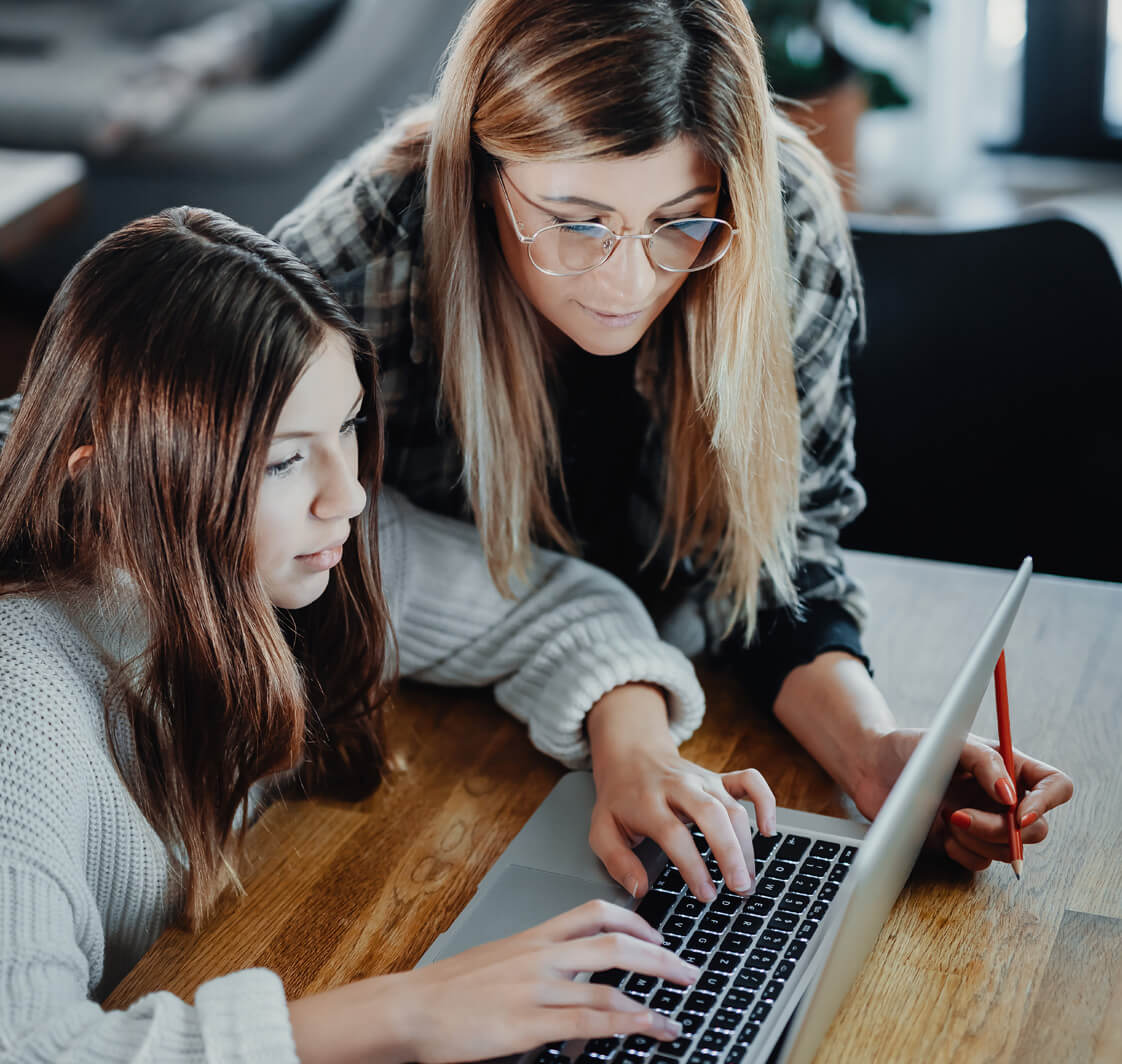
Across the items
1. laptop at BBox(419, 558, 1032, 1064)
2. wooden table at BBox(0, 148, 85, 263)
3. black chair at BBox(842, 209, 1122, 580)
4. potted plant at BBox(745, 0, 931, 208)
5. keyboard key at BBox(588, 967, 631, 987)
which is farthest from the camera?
potted plant at BBox(745, 0, 931, 208)

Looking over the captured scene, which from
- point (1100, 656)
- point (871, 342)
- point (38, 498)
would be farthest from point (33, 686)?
point (871, 342)

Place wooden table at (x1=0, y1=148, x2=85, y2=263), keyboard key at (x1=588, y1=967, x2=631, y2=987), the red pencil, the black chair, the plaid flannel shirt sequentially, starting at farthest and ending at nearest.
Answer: wooden table at (x1=0, y1=148, x2=85, y2=263) < the black chair < the plaid flannel shirt < the red pencil < keyboard key at (x1=588, y1=967, x2=631, y2=987)

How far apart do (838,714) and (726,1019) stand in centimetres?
37

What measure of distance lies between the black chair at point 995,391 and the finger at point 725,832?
0.75 meters

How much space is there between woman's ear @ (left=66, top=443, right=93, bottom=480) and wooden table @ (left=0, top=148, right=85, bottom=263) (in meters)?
2.05

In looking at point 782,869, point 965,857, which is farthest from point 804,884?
point 965,857

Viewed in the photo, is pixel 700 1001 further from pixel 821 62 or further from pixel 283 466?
pixel 821 62

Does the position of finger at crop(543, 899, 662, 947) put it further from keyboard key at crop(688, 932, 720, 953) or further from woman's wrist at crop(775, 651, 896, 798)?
woman's wrist at crop(775, 651, 896, 798)

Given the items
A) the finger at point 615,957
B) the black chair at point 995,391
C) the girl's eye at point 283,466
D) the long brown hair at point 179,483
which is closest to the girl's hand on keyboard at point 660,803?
the finger at point 615,957

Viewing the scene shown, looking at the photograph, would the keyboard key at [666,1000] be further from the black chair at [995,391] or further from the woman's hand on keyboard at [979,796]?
the black chair at [995,391]

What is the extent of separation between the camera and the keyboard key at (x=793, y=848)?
0.95 meters

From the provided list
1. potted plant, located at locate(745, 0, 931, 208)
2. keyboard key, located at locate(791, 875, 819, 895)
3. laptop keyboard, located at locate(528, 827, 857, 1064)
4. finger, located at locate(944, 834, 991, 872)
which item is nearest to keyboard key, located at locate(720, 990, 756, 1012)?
laptop keyboard, located at locate(528, 827, 857, 1064)

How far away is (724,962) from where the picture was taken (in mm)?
846

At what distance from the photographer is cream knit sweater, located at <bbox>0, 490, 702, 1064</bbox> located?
Answer: 76 centimetres
